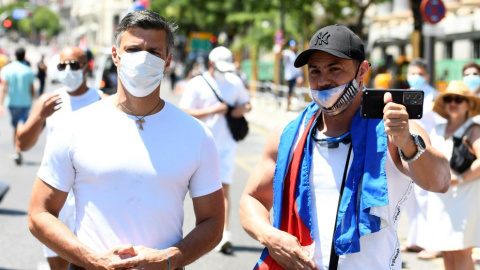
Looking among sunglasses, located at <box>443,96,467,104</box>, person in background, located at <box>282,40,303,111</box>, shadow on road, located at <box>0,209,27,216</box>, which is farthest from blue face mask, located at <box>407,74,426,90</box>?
person in background, located at <box>282,40,303,111</box>

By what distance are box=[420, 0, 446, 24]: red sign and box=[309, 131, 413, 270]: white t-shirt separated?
12169mm

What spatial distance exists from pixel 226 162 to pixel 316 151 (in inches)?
196

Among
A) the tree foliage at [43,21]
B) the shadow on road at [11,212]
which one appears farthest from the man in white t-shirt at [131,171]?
the tree foliage at [43,21]

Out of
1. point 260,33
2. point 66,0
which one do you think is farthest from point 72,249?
point 66,0

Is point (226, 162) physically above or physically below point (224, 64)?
below

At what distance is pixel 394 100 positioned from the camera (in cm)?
325

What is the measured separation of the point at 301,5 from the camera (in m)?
28.5

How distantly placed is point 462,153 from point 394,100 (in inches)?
130

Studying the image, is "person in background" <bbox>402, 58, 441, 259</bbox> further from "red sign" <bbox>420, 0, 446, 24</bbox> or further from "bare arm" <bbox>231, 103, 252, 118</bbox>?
"red sign" <bbox>420, 0, 446, 24</bbox>

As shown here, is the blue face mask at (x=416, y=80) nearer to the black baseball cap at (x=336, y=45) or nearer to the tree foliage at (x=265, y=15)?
the black baseball cap at (x=336, y=45)

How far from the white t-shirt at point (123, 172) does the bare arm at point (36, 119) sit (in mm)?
1750

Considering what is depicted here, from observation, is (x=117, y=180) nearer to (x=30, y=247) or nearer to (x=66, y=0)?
(x=30, y=247)

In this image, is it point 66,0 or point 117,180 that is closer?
point 117,180

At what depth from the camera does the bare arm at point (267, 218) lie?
11.2 ft
